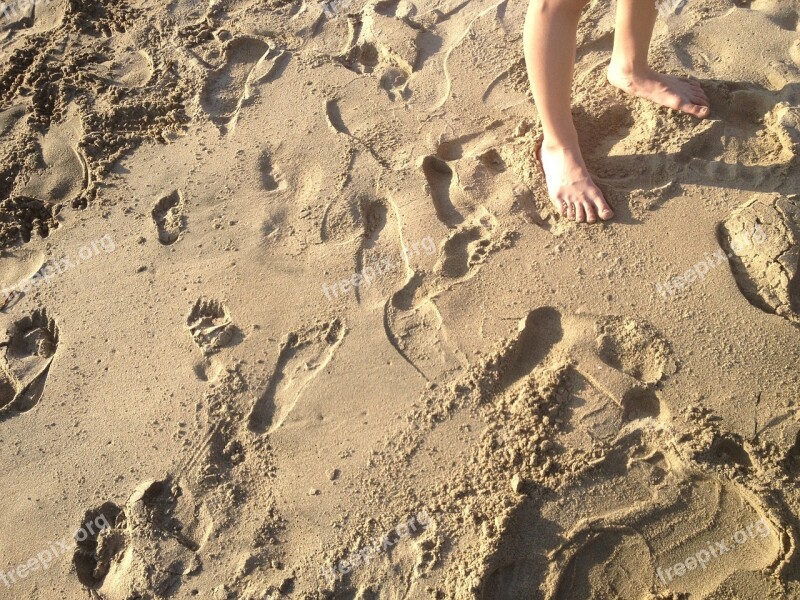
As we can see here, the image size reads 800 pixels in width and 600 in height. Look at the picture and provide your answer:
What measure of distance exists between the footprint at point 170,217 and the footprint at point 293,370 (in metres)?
0.72

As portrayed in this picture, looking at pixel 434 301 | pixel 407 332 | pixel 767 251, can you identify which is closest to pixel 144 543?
pixel 407 332

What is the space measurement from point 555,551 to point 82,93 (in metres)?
2.93

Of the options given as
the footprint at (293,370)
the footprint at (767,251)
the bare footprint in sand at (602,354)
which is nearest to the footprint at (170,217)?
the footprint at (293,370)

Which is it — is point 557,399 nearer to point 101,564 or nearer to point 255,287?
point 255,287

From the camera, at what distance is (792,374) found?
1.82m

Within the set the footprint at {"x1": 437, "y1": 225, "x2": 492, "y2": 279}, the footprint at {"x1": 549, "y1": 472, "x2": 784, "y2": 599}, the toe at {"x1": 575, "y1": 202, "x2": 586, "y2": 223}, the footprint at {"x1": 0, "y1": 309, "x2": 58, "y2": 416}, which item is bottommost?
the footprint at {"x1": 0, "y1": 309, "x2": 58, "y2": 416}

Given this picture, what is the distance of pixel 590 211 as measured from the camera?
2.13 metres

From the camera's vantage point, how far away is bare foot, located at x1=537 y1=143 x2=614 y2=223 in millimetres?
2135

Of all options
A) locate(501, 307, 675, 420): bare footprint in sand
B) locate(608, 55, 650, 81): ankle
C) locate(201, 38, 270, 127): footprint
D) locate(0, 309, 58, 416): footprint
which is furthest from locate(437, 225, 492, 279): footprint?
locate(0, 309, 58, 416): footprint

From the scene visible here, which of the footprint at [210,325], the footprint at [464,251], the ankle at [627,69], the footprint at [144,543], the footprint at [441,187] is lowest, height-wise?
the footprint at [144,543]

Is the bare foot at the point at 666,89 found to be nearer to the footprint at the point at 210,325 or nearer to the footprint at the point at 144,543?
the footprint at the point at 210,325

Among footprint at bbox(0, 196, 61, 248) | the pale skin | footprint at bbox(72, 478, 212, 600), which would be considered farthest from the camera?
footprint at bbox(0, 196, 61, 248)

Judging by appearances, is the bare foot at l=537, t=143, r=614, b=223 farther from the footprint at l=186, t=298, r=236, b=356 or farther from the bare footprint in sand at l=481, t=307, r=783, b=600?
the footprint at l=186, t=298, r=236, b=356

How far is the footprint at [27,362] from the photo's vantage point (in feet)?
7.09
